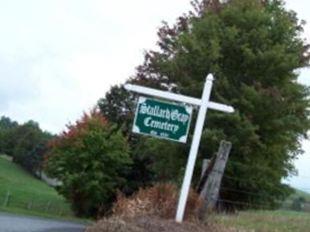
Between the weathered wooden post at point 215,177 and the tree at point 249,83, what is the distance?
12.5 metres

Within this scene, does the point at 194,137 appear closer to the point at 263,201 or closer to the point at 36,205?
the point at 263,201

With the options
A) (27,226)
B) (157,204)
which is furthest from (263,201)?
(157,204)

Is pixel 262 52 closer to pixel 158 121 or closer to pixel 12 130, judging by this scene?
pixel 158 121

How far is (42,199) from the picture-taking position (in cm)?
5838

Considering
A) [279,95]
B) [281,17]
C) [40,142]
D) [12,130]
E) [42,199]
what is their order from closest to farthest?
[279,95]
[281,17]
[42,199]
[40,142]
[12,130]

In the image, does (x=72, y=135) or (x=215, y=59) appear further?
(x=72, y=135)

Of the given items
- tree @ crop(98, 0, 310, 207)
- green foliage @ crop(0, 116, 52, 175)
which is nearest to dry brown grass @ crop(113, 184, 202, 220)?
tree @ crop(98, 0, 310, 207)

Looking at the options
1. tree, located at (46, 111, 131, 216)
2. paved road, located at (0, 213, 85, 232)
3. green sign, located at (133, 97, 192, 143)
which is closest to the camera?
green sign, located at (133, 97, 192, 143)

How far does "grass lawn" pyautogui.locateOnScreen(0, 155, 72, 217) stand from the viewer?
46688mm

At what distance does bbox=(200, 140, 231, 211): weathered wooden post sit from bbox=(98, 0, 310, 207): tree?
1246 centimetres

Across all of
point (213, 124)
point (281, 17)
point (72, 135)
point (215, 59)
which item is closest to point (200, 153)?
point (213, 124)

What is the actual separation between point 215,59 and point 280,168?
18.8 ft

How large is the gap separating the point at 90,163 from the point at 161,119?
33.4m

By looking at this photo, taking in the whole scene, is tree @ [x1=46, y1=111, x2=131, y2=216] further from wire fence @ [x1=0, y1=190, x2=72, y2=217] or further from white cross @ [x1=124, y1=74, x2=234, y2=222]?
white cross @ [x1=124, y1=74, x2=234, y2=222]
